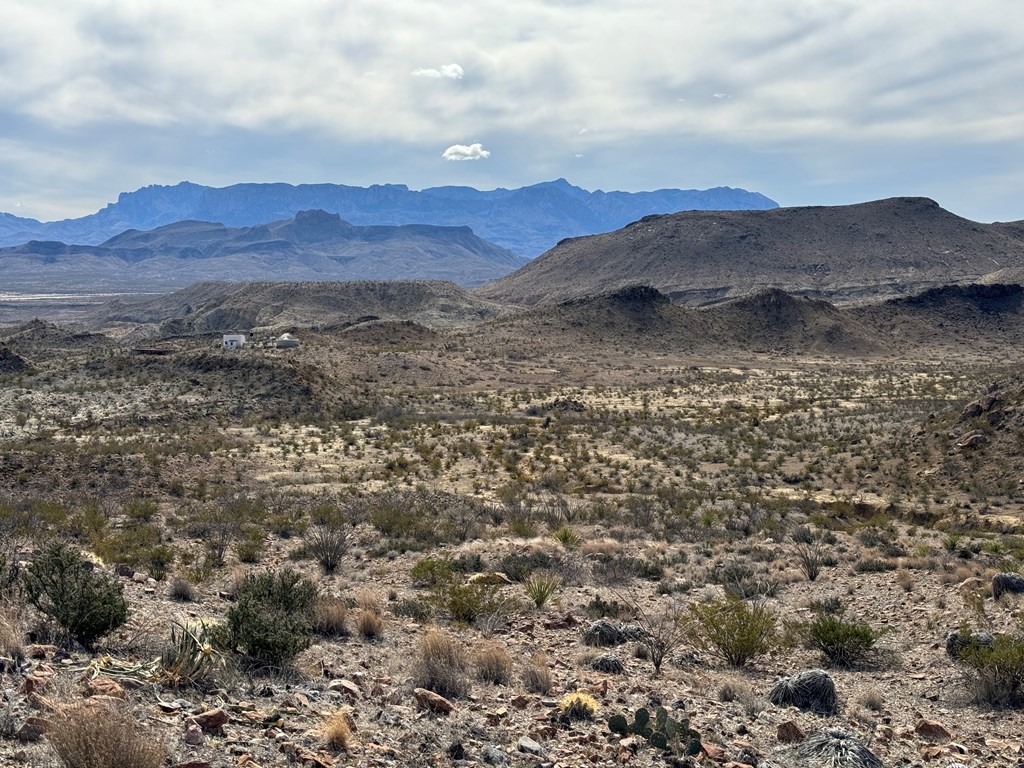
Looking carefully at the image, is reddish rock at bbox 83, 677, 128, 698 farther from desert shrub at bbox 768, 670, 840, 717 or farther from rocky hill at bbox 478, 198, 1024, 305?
rocky hill at bbox 478, 198, 1024, 305

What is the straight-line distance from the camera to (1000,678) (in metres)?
7.49

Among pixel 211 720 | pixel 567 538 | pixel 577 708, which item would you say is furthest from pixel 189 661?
pixel 567 538

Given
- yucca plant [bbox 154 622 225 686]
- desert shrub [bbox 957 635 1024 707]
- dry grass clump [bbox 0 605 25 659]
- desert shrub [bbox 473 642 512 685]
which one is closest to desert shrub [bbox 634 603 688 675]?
desert shrub [bbox 473 642 512 685]

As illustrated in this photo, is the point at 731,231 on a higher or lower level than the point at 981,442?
higher

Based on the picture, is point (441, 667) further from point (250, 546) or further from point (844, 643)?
point (250, 546)

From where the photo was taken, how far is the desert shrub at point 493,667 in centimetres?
769

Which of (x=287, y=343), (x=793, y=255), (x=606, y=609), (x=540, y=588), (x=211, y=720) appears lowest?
(x=606, y=609)

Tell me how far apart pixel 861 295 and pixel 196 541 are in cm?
12150

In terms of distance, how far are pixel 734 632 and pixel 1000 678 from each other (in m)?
2.70

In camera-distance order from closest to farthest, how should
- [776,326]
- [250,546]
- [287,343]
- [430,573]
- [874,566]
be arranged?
1. [430,573]
2. [874,566]
3. [250,546]
4. [287,343]
5. [776,326]

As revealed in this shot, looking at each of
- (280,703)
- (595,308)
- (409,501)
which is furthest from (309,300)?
(280,703)

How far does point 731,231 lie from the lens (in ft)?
495

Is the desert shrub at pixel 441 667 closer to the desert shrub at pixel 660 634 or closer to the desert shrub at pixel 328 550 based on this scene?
the desert shrub at pixel 660 634

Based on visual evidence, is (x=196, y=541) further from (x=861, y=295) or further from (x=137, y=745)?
(x=861, y=295)
